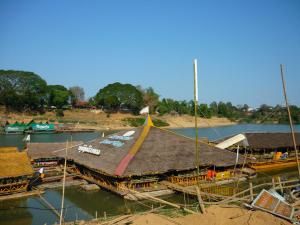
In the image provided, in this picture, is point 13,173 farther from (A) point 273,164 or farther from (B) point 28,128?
(B) point 28,128

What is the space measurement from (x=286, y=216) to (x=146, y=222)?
5.16 meters

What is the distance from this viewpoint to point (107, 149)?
23859mm

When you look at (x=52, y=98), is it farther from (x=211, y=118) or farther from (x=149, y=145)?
(x=149, y=145)

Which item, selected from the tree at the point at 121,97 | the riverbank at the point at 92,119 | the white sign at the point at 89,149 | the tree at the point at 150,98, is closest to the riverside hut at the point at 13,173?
the white sign at the point at 89,149

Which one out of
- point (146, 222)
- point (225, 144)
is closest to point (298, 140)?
point (225, 144)

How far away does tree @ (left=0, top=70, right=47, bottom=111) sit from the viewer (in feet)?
232

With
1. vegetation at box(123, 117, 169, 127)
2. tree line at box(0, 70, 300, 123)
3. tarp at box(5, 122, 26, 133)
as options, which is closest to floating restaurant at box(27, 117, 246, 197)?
tarp at box(5, 122, 26, 133)

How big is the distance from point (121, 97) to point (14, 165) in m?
69.0

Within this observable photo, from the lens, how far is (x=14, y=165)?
19906 mm

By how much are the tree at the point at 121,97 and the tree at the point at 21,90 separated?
14.0 m

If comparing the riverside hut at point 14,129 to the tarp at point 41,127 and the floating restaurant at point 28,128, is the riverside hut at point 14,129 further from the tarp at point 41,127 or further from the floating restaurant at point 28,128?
the tarp at point 41,127

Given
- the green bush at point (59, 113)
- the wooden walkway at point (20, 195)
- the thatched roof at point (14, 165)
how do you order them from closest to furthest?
the wooden walkway at point (20, 195), the thatched roof at point (14, 165), the green bush at point (59, 113)

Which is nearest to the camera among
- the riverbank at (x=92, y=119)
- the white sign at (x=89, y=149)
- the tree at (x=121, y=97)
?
the white sign at (x=89, y=149)

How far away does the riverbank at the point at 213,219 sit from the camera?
12641mm
